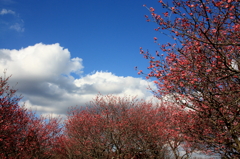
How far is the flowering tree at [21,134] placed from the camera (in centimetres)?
1533

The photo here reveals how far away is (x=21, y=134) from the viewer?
60.7 feet

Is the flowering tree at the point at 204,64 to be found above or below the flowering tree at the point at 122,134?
above

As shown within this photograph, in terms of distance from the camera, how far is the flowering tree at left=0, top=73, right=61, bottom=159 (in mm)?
15332

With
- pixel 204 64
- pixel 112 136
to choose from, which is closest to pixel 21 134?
pixel 112 136

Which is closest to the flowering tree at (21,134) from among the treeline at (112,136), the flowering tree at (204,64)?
the treeline at (112,136)

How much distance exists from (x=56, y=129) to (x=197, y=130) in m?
23.8

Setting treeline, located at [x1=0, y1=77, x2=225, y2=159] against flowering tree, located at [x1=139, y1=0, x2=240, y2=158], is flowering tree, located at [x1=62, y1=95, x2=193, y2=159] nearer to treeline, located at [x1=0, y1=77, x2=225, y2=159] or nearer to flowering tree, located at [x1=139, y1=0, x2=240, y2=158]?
treeline, located at [x1=0, y1=77, x2=225, y2=159]

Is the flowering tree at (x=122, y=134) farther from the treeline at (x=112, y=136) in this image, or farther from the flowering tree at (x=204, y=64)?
the flowering tree at (x=204, y=64)

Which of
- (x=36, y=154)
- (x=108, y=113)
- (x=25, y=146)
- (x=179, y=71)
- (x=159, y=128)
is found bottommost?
(x=36, y=154)

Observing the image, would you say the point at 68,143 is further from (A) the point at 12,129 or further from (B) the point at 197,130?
(B) the point at 197,130

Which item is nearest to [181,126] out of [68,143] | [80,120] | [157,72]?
[157,72]

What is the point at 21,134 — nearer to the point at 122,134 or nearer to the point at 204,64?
the point at 122,134

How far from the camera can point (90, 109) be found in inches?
1038

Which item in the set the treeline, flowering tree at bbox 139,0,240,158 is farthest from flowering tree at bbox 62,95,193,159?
flowering tree at bbox 139,0,240,158
